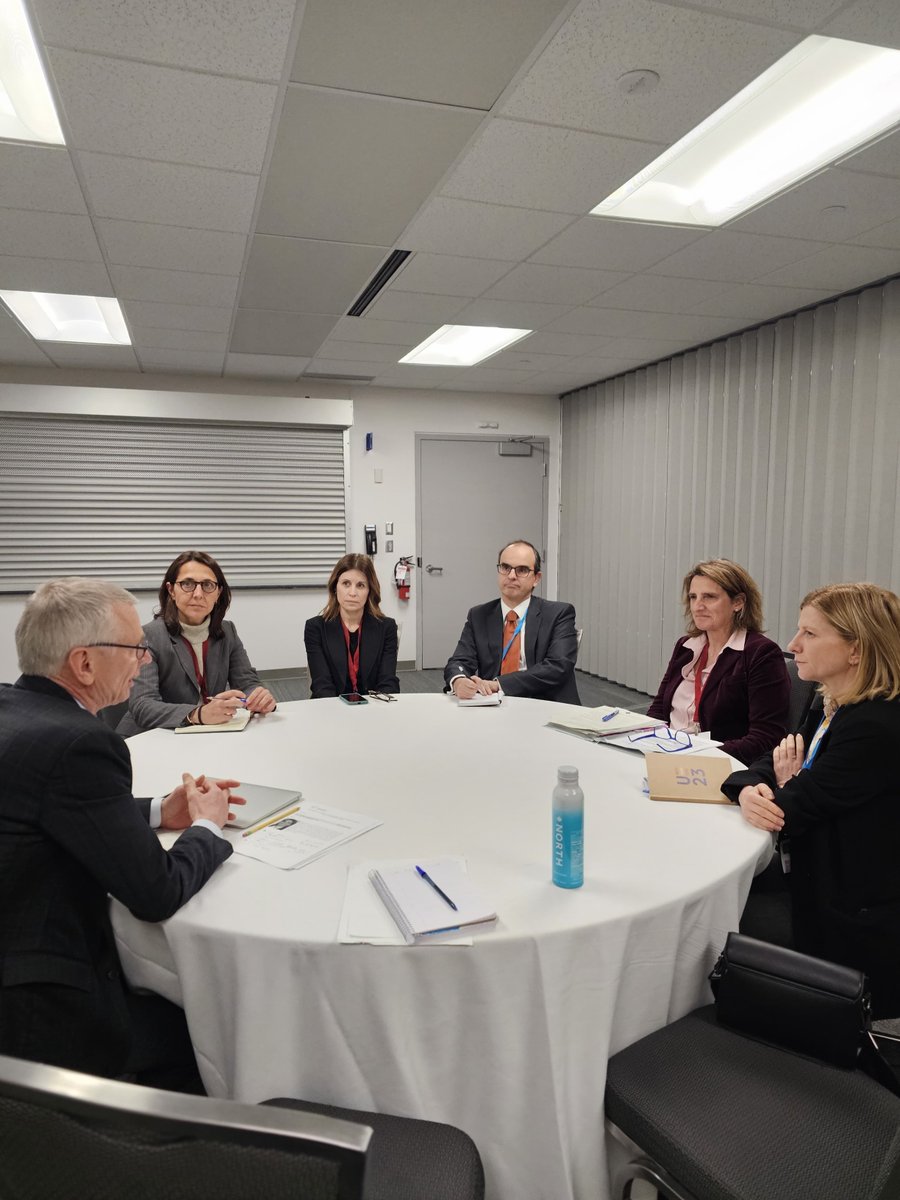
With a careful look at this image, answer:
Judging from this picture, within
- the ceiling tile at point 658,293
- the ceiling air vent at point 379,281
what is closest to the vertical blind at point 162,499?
the ceiling air vent at point 379,281

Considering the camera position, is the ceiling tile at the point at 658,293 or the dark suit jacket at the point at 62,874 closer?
the dark suit jacket at the point at 62,874

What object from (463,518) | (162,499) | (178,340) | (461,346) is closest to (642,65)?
(178,340)

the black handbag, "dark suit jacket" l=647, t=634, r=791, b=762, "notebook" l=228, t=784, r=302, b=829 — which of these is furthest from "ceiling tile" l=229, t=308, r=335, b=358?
the black handbag

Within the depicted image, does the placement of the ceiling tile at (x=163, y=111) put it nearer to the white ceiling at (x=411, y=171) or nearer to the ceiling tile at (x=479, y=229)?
the white ceiling at (x=411, y=171)

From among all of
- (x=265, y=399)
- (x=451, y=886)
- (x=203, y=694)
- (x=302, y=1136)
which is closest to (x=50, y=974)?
(x=451, y=886)

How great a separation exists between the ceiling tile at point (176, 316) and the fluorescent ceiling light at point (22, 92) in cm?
175

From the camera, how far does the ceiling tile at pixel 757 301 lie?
A: 3922 mm

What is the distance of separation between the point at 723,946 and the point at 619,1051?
29cm

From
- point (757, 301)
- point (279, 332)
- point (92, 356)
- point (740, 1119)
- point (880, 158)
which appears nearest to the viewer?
point (740, 1119)

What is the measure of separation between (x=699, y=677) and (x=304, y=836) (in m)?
1.79

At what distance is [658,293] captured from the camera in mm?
3969

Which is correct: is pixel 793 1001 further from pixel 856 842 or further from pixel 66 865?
pixel 66 865

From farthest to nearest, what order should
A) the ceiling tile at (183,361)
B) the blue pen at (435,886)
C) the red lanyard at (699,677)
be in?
the ceiling tile at (183,361), the red lanyard at (699,677), the blue pen at (435,886)

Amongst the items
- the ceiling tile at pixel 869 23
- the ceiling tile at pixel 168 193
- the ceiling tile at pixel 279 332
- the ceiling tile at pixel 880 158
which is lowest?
the ceiling tile at pixel 880 158
